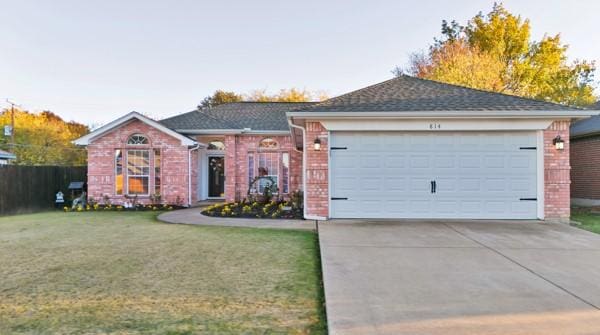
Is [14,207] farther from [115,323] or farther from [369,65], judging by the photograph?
[369,65]

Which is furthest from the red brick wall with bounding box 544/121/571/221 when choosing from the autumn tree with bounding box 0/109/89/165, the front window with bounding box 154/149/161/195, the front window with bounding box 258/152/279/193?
the autumn tree with bounding box 0/109/89/165

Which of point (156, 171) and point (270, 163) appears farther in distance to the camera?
point (270, 163)

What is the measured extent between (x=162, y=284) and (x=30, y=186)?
12.6 meters

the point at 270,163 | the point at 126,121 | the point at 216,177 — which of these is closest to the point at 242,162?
the point at 270,163

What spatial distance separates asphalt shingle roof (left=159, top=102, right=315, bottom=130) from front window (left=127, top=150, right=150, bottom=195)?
71.0 inches

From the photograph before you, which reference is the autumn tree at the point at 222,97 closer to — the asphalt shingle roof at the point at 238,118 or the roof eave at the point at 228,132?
the asphalt shingle roof at the point at 238,118

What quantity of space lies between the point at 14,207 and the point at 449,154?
574 inches

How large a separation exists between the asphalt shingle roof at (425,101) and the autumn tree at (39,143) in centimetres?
2453

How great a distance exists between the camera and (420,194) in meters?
9.09

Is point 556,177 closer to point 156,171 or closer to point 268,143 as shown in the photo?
point 268,143

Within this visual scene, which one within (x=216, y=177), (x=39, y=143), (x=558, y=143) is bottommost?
(x=216, y=177)

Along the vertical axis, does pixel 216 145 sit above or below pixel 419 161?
above

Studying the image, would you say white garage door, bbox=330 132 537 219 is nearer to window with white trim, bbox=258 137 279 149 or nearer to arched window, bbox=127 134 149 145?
window with white trim, bbox=258 137 279 149

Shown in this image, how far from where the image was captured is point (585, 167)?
44.5 ft
